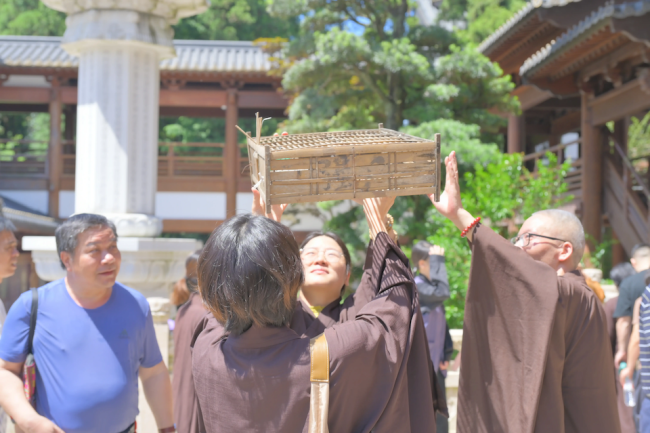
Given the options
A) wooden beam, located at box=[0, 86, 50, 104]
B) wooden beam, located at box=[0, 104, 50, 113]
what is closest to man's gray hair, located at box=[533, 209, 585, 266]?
wooden beam, located at box=[0, 86, 50, 104]

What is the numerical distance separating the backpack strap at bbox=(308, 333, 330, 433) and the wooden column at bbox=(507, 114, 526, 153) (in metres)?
10.8

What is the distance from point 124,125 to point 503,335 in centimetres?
348

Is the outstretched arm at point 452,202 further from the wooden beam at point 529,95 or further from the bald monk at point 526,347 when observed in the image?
the wooden beam at point 529,95

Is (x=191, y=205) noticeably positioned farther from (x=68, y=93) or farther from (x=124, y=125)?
(x=124, y=125)

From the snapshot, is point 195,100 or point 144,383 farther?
point 195,100

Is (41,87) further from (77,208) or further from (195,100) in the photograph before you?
(77,208)

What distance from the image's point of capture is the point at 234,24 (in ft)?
55.6

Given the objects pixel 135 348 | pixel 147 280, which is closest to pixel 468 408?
pixel 135 348

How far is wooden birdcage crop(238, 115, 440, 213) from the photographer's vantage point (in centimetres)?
179

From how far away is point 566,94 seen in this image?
31.8 feet

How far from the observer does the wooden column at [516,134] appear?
38.6ft

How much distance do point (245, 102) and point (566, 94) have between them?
633 centimetres

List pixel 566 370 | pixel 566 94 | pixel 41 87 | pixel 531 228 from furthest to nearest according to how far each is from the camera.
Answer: pixel 41 87 → pixel 566 94 → pixel 531 228 → pixel 566 370

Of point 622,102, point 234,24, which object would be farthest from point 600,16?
point 234,24
